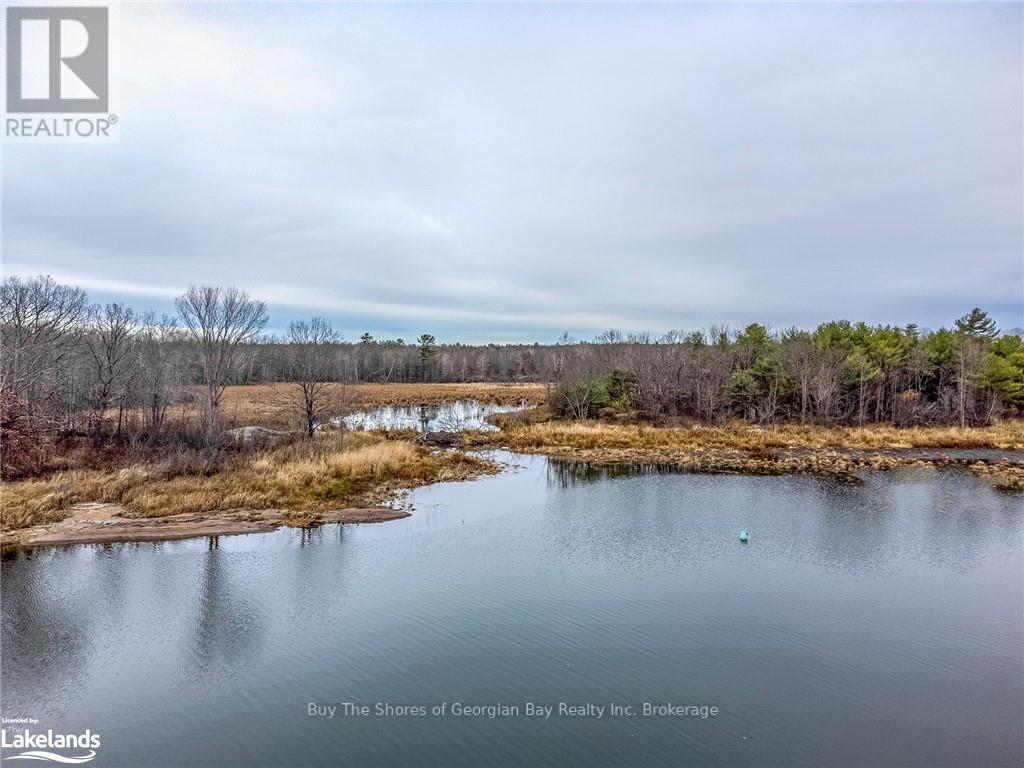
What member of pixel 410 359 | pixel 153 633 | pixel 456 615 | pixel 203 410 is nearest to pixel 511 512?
pixel 456 615

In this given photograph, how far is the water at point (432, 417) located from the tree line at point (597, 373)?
550cm

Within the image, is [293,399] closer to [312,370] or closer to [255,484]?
[312,370]

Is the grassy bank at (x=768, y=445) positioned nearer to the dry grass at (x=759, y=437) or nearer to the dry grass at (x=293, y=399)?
the dry grass at (x=759, y=437)

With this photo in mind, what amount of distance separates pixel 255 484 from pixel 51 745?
13.8 meters

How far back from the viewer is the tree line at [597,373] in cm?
2677

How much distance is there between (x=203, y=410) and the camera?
2778 centimetres

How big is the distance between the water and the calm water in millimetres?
20921

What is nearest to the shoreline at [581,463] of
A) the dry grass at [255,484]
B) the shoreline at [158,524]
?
the shoreline at [158,524]

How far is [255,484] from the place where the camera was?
21.6 m

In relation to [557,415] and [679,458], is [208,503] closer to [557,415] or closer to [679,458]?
[679,458]

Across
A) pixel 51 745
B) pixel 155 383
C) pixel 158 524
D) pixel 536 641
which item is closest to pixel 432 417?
pixel 155 383

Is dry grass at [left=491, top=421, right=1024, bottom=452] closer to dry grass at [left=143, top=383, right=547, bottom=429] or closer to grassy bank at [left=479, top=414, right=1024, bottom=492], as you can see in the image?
grassy bank at [left=479, top=414, right=1024, bottom=492]

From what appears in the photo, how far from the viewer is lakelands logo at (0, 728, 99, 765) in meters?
7.98

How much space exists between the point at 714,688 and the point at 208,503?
1729 cm
